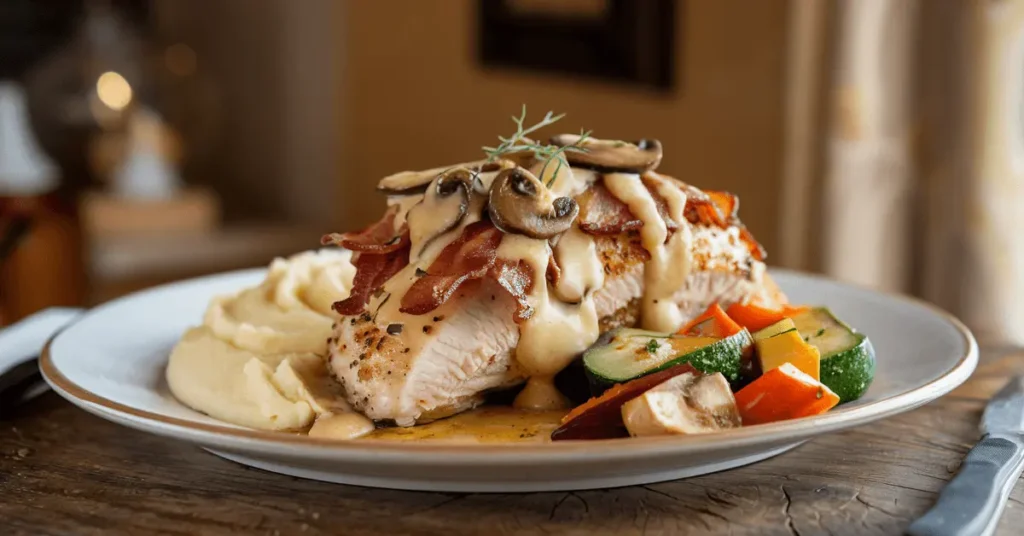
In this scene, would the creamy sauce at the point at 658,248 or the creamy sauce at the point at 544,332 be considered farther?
the creamy sauce at the point at 658,248

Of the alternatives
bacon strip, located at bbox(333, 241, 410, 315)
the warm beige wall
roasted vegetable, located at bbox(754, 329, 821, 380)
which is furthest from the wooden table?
the warm beige wall

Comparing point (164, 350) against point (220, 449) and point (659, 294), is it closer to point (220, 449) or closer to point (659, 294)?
point (220, 449)

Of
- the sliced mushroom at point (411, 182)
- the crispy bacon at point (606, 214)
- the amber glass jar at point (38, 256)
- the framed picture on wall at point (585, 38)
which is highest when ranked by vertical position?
the framed picture on wall at point (585, 38)

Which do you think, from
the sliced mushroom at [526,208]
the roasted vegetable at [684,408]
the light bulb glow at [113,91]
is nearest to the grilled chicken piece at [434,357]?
the sliced mushroom at [526,208]

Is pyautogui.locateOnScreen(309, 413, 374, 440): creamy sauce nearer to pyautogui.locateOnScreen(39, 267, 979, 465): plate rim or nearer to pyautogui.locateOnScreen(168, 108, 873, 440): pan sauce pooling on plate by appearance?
pyautogui.locateOnScreen(168, 108, 873, 440): pan sauce pooling on plate

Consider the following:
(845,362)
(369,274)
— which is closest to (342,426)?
(369,274)

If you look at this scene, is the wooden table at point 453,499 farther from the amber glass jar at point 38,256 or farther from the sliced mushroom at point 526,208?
the amber glass jar at point 38,256

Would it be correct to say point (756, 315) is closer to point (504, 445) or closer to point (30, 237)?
point (504, 445)
